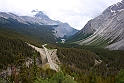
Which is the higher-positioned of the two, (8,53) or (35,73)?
(8,53)

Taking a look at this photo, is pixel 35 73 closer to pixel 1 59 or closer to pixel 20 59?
pixel 20 59

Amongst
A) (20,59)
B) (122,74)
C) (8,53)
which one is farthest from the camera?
(8,53)

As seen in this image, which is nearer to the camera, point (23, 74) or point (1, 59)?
point (23, 74)

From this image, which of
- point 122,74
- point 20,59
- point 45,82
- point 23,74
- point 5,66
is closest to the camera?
point 45,82

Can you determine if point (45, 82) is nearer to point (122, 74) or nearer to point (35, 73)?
point (122, 74)

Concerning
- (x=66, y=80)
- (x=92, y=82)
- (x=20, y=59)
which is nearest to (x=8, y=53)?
(x=92, y=82)

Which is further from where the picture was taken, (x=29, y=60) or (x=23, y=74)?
(x=29, y=60)

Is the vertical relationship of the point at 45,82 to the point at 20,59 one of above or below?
below

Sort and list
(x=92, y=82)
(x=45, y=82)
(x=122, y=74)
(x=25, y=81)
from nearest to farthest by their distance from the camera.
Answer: (x=45, y=82), (x=122, y=74), (x=25, y=81), (x=92, y=82)

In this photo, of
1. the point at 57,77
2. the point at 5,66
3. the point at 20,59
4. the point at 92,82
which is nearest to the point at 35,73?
the point at 20,59
